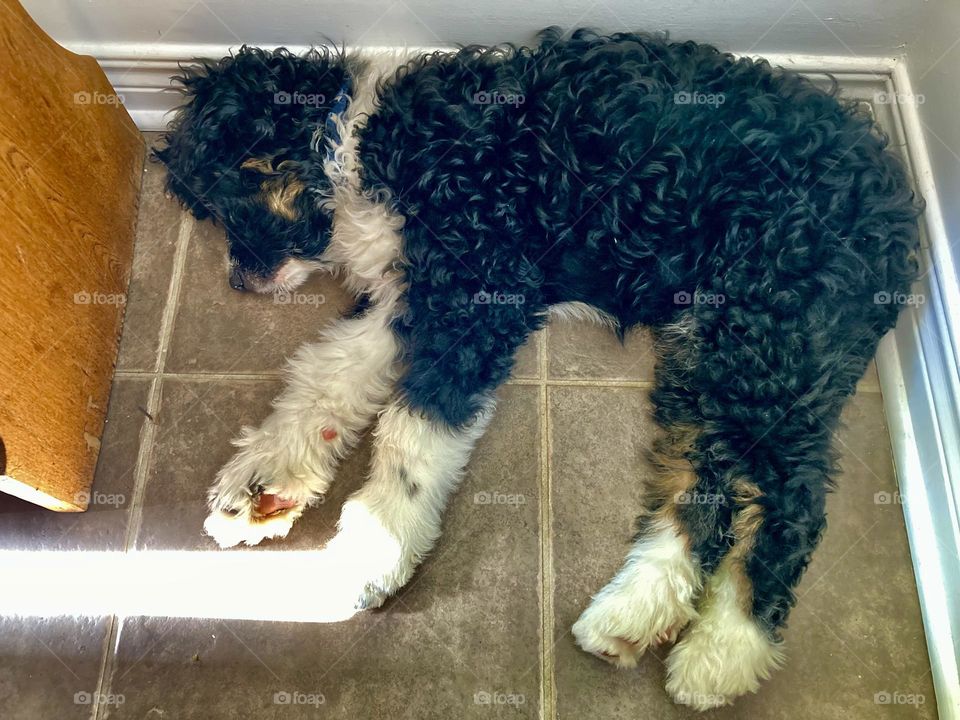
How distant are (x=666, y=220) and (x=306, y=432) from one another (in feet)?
3.57

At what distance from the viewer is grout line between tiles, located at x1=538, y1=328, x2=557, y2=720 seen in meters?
1.72

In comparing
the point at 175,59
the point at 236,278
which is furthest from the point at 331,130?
the point at 175,59

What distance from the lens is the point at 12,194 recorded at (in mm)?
1633

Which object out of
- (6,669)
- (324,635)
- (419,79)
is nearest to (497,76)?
(419,79)

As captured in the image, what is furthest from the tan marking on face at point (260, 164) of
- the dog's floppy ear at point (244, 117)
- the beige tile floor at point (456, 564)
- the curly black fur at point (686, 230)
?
the beige tile floor at point (456, 564)

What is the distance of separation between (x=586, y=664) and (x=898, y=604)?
844 mm

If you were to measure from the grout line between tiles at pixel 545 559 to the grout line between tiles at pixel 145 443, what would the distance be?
1105mm

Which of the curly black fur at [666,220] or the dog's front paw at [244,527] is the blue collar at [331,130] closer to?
the curly black fur at [666,220]

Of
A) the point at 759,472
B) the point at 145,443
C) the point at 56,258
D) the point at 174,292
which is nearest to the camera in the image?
the point at 759,472

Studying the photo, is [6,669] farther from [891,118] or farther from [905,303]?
[891,118]

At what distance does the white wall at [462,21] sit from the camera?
1911 millimetres

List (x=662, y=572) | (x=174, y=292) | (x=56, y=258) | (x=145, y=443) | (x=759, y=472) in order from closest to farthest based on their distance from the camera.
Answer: (x=759, y=472), (x=662, y=572), (x=56, y=258), (x=145, y=443), (x=174, y=292)

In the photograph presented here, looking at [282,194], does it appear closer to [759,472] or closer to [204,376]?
[204,376]

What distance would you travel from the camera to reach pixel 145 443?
195 cm
